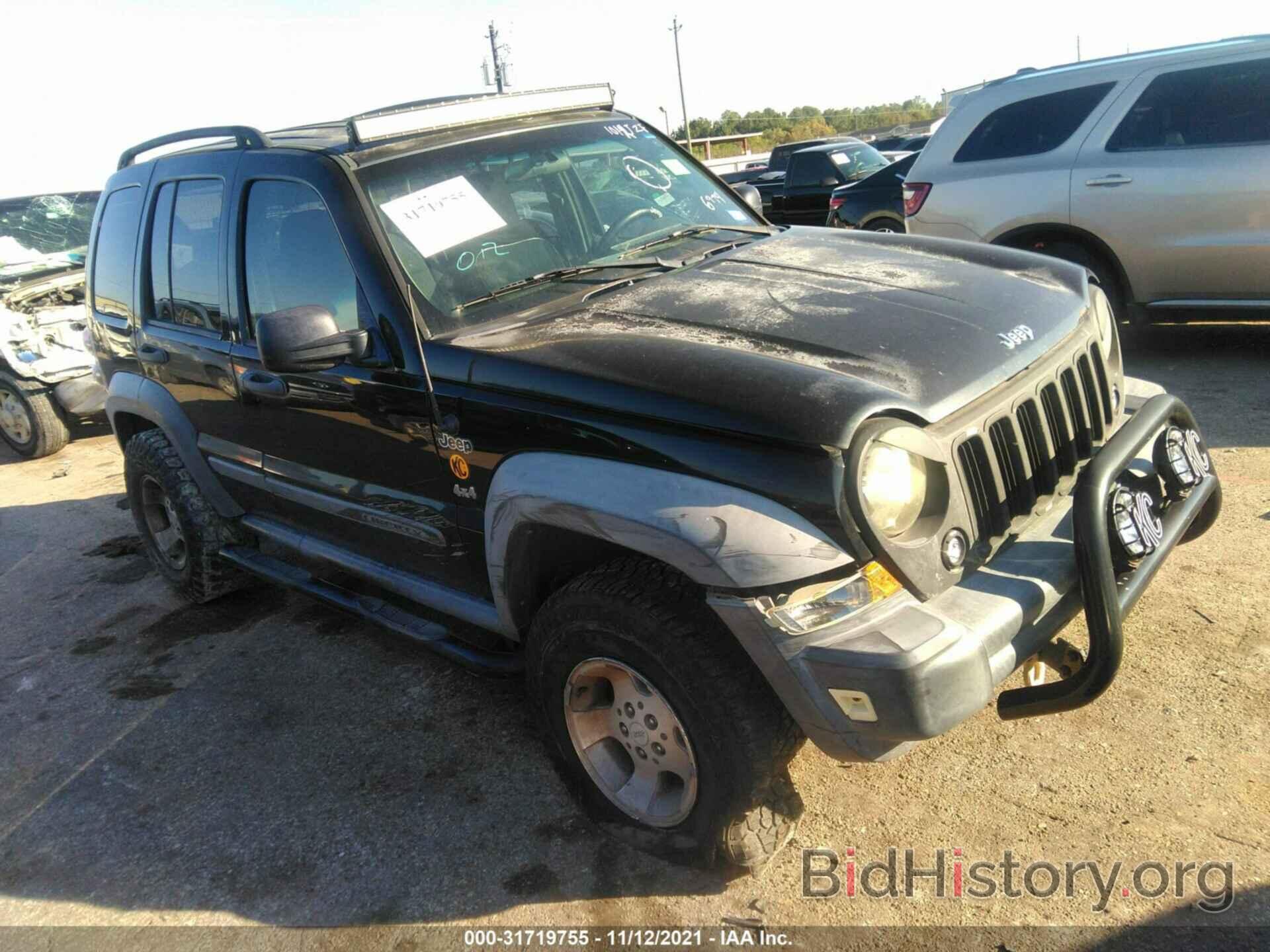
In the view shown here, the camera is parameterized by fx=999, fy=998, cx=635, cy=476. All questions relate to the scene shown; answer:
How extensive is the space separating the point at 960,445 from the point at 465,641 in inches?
66.9

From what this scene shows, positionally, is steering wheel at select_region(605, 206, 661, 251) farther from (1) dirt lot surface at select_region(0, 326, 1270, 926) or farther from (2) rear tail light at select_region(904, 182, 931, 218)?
(2) rear tail light at select_region(904, 182, 931, 218)

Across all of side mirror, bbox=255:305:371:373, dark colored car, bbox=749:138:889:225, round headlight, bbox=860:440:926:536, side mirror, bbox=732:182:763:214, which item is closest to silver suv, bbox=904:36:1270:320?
side mirror, bbox=732:182:763:214

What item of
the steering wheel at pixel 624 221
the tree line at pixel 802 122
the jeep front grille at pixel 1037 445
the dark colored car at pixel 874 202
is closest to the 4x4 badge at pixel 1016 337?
the jeep front grille at pixel 1037 445

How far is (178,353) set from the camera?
4145 mm

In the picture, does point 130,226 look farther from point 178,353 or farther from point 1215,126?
point 1215,126

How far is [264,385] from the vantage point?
11.8 ft

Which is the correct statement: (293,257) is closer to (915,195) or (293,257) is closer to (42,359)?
(915,195)

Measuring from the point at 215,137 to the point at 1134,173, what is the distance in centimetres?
520

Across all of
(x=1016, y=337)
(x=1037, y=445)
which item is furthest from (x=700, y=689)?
(x=1016, y=337)

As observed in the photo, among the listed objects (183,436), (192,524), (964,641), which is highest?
(183,436)

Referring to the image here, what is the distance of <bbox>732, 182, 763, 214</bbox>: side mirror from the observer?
4301 mm

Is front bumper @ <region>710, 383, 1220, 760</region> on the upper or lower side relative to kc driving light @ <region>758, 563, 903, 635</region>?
lower

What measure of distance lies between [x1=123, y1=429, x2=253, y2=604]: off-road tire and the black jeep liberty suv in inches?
18.7

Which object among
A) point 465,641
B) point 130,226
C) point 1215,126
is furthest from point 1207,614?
point 130,226
